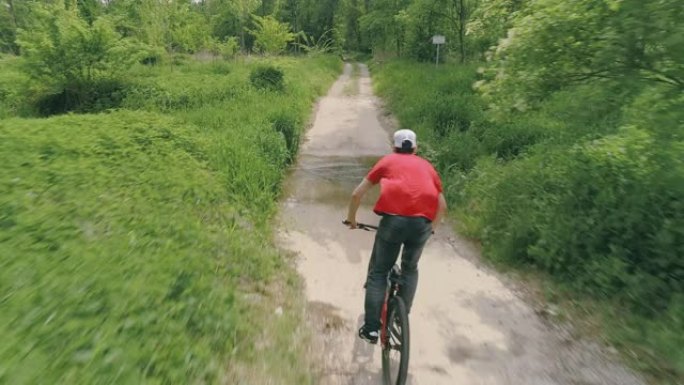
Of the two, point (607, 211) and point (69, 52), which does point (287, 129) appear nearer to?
point (607, 211)

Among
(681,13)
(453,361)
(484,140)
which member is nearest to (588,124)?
(484,140)

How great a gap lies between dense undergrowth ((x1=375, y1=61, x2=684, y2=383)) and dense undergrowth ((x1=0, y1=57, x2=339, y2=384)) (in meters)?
3.23

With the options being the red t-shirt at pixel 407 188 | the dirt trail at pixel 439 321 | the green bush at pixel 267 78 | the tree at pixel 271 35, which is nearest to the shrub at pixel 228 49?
the tree at pixel 271 35

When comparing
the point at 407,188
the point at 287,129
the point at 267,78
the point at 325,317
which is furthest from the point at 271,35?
the point at 407,188

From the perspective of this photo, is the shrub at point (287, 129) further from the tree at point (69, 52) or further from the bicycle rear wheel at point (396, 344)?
the tree at point (69, 52)

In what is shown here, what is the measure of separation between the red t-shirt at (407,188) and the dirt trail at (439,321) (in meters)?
1.51

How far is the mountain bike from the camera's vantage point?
3.58m

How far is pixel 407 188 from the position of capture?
3672 mm

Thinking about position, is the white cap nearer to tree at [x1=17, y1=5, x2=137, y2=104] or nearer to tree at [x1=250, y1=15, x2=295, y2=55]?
tree at [x1=17, y1=5, x2=137, y2=104]

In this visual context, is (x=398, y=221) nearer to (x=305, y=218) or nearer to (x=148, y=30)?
(x=305, y=218)

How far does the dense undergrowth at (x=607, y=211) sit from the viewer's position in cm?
466

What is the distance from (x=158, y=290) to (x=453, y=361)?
2706 mm

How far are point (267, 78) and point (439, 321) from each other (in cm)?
1381

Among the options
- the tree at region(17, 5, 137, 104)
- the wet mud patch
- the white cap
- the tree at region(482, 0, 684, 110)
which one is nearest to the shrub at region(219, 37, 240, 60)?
the tree at region(17, 5, 137, 104)
